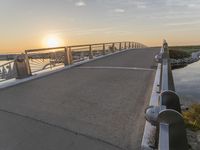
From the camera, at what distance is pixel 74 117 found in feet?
16.0

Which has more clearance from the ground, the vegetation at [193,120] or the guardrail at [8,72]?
the guardrail at [8,72]

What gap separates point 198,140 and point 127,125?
5.07m

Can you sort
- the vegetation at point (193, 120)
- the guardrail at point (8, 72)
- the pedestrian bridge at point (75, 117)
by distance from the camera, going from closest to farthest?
the pedestrian bridge at point (75, 117) < the vegetation at point (193, 120) < the guardrail at point (8, 72)

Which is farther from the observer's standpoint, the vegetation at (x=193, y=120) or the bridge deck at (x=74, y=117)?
the vegetation at (x=193, y=120)

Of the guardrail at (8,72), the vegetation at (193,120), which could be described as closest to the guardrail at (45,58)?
the guardrail at (8,72)

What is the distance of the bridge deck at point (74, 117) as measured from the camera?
384 centimetres

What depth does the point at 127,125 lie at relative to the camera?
433cm

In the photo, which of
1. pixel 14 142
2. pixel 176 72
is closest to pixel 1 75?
pixel 14 142

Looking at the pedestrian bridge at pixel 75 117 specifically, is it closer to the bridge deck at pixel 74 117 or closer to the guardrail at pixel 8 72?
the bridge deck at pixel 74 117

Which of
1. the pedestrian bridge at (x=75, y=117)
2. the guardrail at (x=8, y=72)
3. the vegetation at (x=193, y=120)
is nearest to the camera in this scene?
the pedestrian bridge at (x=75, y=117)

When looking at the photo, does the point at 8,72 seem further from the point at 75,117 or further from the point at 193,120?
the point at 193,120

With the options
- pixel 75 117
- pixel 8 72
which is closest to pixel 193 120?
pixel 75 117

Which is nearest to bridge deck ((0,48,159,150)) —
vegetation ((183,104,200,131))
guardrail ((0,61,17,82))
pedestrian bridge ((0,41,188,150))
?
pedestrian bridge ((0,41,188,150))

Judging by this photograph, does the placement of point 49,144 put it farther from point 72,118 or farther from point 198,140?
point 198,140
